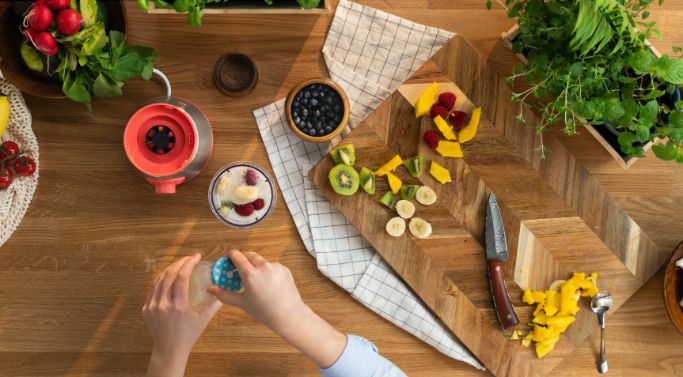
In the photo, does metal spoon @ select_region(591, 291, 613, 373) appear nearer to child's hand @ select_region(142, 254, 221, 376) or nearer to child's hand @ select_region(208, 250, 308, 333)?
child's hand @ select_region(208, 250, 308, 333)

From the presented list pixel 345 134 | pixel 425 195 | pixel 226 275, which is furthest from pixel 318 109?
pixel 226 275

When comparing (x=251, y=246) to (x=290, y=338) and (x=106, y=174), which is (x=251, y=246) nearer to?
(x=290, y=338)

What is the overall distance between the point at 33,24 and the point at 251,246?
714 millimetres

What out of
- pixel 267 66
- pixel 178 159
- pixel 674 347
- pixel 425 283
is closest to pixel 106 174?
pixel 178 159

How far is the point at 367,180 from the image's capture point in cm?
137

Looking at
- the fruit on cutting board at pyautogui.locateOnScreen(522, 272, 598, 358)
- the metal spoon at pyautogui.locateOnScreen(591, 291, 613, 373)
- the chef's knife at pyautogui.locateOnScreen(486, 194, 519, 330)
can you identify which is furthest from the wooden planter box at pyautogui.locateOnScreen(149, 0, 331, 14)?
the metal spoon at pyautogui.locateOnScreen(591, 291, 613, 373)

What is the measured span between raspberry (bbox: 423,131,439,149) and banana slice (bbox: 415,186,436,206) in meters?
0.11

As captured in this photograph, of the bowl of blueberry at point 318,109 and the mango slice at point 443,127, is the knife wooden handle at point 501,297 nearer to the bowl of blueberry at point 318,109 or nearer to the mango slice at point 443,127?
the mango slice at point 443,127

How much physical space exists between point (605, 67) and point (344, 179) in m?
0.65

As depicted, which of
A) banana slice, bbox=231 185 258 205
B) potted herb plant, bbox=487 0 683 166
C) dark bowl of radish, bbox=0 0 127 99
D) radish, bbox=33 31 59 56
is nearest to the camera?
potted herb plant, bbox=487 0 683 166

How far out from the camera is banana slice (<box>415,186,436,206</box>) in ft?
4.56

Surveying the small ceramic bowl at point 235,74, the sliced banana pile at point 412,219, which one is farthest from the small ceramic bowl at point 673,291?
the small ceramic bowl at point 235,74

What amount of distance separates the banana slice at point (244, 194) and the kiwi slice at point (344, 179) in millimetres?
200

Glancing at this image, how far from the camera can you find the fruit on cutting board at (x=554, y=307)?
54.1 inches
